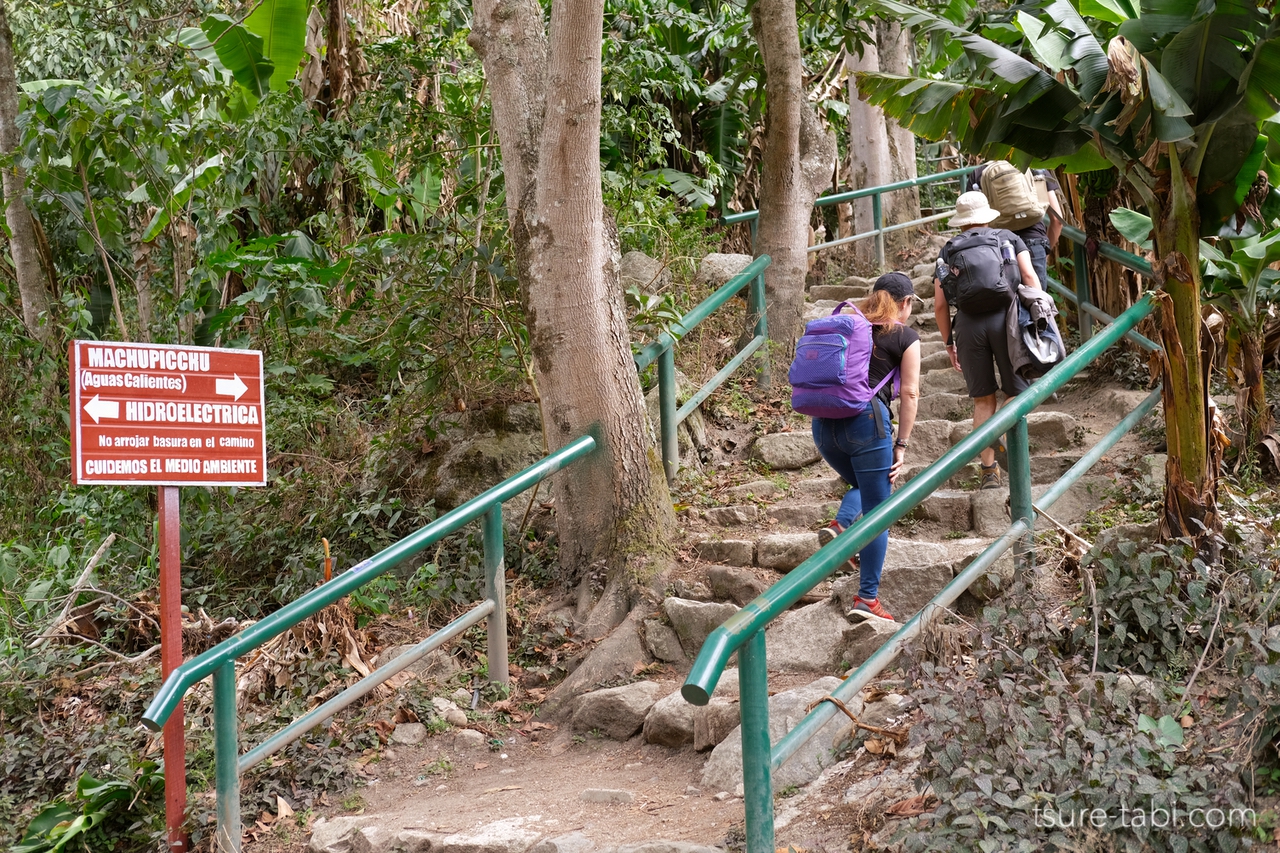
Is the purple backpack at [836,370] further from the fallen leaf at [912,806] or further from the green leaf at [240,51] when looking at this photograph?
the green leaf at [240,51]

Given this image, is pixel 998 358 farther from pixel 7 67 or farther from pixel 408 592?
pixel 7 67

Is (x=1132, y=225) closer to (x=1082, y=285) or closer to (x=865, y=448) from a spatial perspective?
→ (x=1082, y=285)

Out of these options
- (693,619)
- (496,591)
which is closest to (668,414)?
(693,619)

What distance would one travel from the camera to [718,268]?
8867 mm

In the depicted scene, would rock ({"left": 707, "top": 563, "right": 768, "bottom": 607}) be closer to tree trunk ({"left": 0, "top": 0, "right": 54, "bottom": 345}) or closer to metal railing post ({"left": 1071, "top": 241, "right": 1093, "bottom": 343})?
metal railing post ({"left": 1071, "top": 241, "right": 1093, "bottom": 343})

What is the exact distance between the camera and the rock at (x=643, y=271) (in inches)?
309

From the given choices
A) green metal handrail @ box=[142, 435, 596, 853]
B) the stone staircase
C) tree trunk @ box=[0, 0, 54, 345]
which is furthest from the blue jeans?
tree trunk @ box=[0, 0, 54, 345]

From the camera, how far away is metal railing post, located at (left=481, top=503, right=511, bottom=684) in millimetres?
4891

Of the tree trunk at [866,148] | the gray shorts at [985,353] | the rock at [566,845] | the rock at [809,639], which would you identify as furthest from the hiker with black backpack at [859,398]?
the tree trunk at [866,148]

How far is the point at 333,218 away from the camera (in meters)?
8.51

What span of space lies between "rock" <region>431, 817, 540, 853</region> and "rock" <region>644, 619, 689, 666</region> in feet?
4.72

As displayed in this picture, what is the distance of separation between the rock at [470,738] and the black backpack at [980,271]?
130 inches

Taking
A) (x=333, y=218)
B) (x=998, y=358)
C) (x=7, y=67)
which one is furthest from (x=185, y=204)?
(x=998, y=358)

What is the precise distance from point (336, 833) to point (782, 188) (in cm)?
544
